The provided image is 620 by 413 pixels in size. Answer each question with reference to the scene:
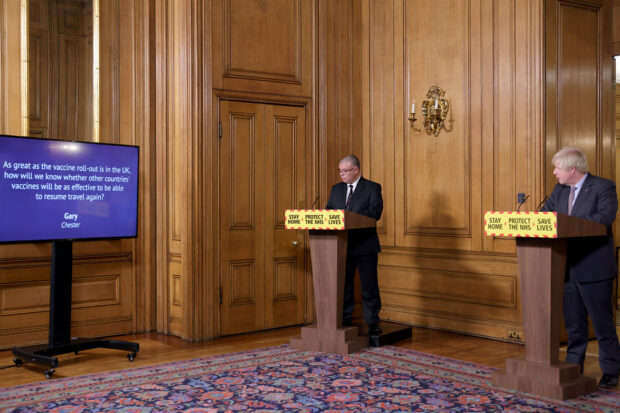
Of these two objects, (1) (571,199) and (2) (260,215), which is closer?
(1) (571,199)

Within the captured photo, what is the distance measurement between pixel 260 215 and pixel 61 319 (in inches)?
81.4

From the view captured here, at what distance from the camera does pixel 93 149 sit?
5316mm

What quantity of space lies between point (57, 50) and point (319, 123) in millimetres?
2516

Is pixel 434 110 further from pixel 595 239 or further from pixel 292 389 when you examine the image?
pixel 292 389

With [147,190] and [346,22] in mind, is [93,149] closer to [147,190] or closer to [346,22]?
[147,190]

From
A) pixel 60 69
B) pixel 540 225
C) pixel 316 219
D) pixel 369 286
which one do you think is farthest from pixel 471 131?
pixel 60 69

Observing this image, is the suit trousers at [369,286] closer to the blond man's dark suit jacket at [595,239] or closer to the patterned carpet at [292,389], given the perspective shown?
the patterned carpet at [292,389]

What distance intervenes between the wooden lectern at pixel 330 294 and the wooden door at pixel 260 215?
940 millimetres

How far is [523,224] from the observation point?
414cm

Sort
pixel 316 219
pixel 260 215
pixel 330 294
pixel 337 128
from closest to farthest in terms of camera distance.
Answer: pixel 316 219
pixel 330 294
pixel 260 215
pixel 337 128

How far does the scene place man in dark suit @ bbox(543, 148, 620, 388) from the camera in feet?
14.2

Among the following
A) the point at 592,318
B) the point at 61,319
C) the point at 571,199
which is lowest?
the point at 61,319

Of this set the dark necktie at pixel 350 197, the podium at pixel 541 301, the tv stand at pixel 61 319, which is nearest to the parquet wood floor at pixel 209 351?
the tv stand at pixel 61 319

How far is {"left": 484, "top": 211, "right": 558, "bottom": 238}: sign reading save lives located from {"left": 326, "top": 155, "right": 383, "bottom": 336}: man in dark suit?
5.10 ft
